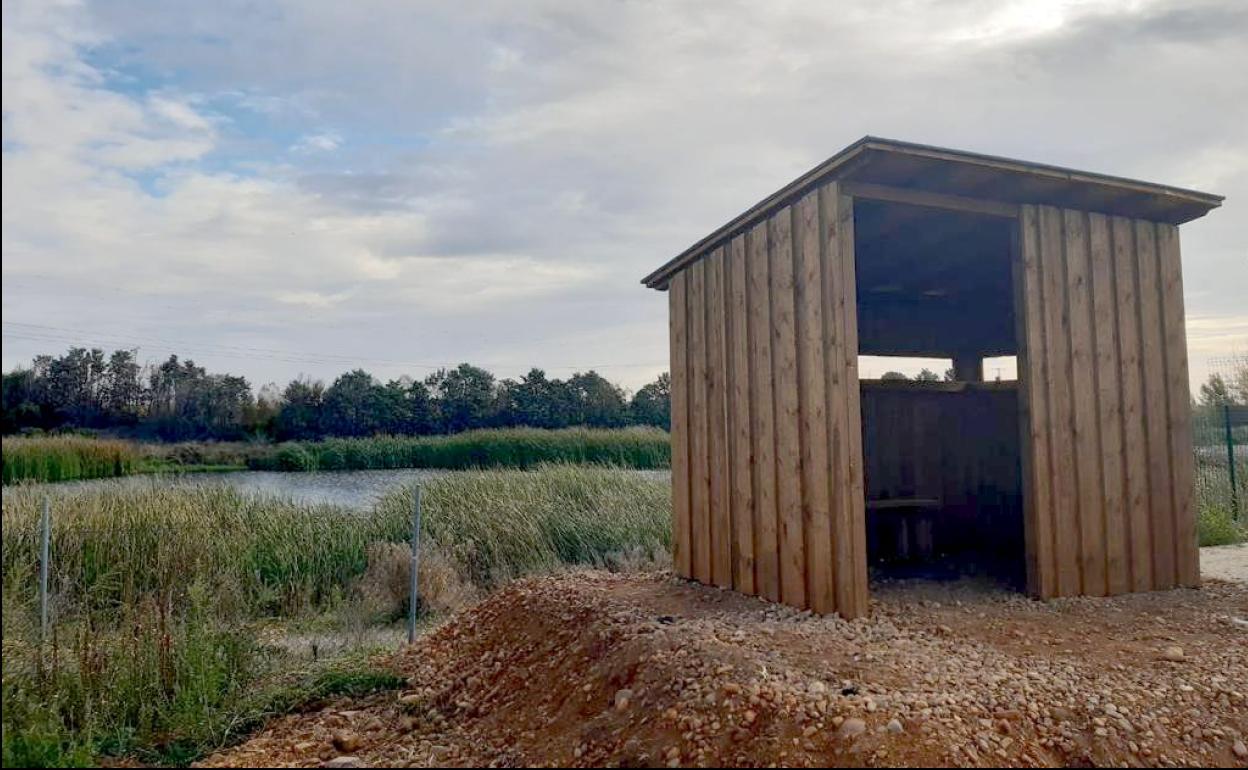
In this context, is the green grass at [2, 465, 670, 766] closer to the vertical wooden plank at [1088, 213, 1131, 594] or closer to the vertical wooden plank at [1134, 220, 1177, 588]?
the vertical wooden plank at [1088, 213, 1131, 594]

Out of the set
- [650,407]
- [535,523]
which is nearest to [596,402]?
[650,407]

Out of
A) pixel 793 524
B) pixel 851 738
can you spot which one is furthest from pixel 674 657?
pixel 793 524

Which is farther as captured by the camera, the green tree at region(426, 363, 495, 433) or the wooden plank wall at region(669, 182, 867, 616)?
the green tree at region(426, 363, 495, 433)

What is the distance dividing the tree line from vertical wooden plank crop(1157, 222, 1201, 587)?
24.3 ft

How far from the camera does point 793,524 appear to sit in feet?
16.3

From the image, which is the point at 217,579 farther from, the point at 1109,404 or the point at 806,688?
the point at 1109,404

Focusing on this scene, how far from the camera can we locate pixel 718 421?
19.3 ft

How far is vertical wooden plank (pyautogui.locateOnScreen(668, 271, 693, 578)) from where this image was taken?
6336 mm

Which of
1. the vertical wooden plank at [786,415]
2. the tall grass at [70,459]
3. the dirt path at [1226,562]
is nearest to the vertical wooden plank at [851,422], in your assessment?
the vertical wooden plank at [786,415]

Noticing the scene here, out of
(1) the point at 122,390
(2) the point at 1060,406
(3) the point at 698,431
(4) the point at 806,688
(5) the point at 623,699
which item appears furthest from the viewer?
(1) the point at 122,390

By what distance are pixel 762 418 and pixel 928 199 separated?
5.23 feet

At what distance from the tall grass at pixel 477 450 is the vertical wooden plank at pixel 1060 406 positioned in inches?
487

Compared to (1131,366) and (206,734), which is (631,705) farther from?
(1131,366)

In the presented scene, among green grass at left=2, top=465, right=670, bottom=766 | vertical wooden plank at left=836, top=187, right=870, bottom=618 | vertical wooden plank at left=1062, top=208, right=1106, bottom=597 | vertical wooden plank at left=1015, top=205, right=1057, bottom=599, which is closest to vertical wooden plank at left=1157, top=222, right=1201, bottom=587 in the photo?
vertical wooden plank at left=1062, top=208, right=1106, bottom=597
